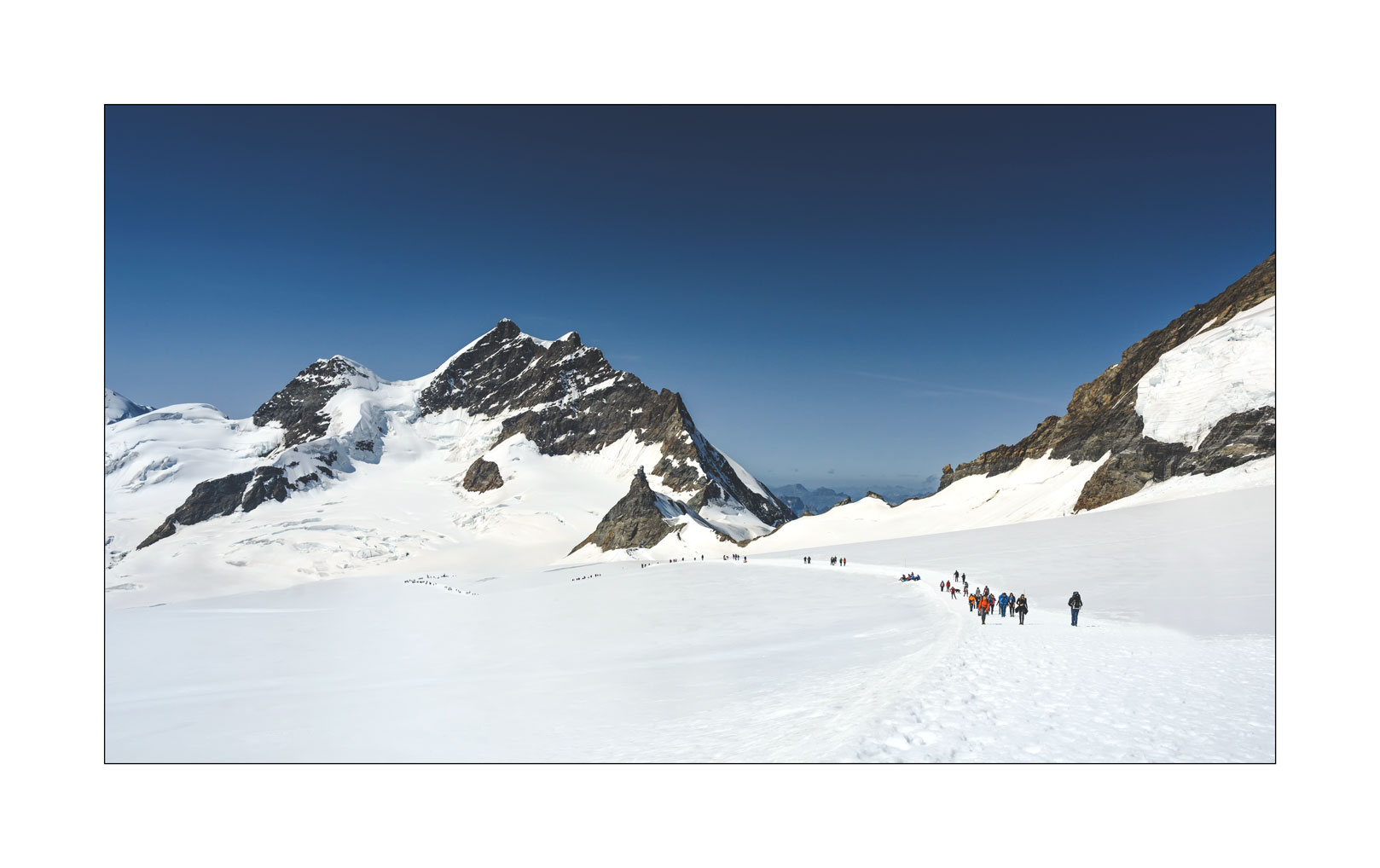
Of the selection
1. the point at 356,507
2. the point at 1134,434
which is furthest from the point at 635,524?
the point at 356,507

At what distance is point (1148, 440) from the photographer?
4741cm

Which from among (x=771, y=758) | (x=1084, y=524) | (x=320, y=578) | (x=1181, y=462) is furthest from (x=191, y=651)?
(x=320, y=578)

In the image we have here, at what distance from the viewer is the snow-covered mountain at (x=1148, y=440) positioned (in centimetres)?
4056

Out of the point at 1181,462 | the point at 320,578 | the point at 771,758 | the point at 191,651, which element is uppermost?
the point at 1181,462

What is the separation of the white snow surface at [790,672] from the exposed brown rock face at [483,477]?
394 ft

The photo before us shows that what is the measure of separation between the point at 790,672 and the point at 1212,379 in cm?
4543

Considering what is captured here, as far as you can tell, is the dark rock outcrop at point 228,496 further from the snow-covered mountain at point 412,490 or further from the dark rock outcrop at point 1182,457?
the dark rock outcrop at point 1182,457

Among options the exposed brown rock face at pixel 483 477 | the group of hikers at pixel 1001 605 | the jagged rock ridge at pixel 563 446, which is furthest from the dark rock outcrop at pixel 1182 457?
the exposed brown rock face at pixel 483 477

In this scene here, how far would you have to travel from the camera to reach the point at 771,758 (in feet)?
32.4

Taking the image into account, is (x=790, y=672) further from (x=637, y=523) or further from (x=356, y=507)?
(x=356, y=507)

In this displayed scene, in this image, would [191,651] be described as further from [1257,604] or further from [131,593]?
[131,593]

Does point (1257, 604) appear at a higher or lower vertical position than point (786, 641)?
higher

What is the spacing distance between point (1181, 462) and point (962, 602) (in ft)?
90.5

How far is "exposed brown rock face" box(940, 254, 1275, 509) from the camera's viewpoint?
4012cm
